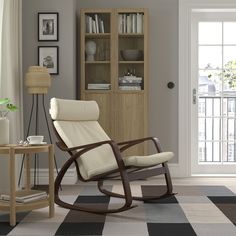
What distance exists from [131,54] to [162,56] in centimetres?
41

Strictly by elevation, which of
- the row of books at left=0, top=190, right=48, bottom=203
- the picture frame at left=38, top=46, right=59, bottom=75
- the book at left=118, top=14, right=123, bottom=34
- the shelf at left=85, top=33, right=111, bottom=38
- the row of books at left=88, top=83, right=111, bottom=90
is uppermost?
the book at left=118, top=14, right=123, bottom=34

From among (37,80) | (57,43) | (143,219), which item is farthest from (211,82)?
(143,219)

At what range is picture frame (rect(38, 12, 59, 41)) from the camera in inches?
199

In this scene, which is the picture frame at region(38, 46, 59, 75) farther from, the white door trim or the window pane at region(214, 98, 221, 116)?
the window pane at region(214, 98, 221, 116)

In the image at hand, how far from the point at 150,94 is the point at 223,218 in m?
2.46

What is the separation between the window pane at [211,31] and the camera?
5.59m

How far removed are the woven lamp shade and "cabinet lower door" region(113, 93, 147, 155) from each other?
976mm

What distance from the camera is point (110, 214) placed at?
3.44 m

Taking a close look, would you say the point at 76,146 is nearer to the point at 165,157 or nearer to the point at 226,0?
the point at 165,157

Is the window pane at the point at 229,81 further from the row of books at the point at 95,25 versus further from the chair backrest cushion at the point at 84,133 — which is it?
the chair backrest cushion at the point at 84,133

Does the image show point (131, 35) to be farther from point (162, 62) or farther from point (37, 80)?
point (37, 80)

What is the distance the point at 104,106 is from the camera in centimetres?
531

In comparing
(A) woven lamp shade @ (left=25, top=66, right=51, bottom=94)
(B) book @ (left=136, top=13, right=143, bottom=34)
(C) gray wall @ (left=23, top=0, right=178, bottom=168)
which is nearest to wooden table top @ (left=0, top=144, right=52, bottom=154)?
(A) woven lamp shade @ (left=25, top=66, right=51, bottom=94)

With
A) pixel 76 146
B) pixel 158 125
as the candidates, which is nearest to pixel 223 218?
pixel 76 146
